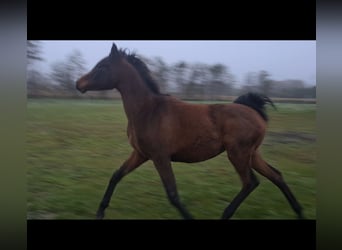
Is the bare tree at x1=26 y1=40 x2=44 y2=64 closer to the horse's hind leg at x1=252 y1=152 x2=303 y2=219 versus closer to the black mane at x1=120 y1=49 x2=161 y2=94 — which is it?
the black mane at x1=120 y1=49 x2=161 y2=94

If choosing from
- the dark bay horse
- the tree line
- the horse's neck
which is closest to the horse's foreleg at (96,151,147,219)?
the dark bay horse

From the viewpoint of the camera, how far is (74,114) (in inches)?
148

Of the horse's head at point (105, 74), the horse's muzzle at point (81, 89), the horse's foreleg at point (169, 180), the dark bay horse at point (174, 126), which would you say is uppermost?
the horse's head at point (105, 74)

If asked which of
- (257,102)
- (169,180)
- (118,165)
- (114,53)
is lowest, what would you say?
(169,180)

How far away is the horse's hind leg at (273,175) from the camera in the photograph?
3.67 m

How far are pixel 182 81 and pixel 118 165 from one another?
1024mm

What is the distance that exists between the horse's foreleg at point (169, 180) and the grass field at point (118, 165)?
0.20 ft

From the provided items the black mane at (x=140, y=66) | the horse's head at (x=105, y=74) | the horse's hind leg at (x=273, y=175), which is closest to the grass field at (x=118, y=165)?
the horse's hind leg at (x=273, y=175)

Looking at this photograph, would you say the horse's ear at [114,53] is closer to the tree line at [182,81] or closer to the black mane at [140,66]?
the black mane at [140,66]

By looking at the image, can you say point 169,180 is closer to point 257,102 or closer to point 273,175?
point 273,175

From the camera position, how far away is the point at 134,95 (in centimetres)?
369

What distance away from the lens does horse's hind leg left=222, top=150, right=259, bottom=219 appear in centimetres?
363

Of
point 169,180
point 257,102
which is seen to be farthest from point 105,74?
point 257,102
